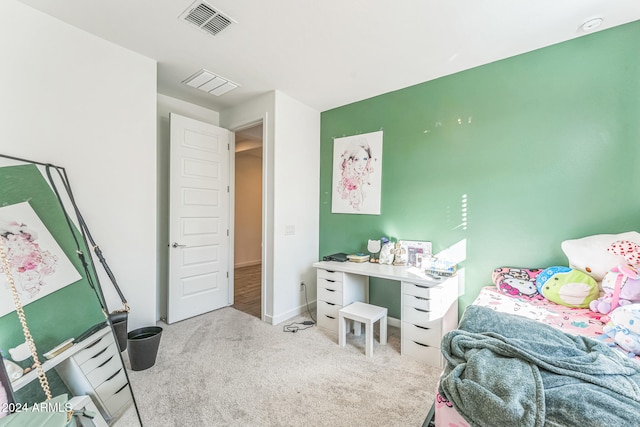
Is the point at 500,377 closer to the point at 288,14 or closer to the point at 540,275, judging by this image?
the point at 540,275

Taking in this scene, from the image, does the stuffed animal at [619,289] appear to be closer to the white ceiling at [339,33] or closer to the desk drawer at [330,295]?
the white ceiling at [339,33]

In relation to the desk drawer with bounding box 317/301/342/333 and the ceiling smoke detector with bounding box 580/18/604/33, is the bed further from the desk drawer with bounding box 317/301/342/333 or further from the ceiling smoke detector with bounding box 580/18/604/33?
the ceiling smoke detector with bounding box 580/18/604/33

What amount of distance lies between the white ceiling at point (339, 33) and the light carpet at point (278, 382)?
260 centimetres

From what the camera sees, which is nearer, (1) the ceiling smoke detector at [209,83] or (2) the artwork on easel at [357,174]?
(1) the ceiling smoke detector at [209,83]

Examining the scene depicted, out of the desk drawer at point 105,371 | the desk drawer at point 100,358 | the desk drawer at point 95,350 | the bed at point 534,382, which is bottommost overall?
the desk drawer at point 105,371

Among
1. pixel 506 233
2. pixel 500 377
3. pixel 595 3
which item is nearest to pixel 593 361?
pixel 500 377

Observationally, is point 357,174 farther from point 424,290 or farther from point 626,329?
point 626,329

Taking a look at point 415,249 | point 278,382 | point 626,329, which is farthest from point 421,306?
point 278,382

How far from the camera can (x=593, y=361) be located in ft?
3.31

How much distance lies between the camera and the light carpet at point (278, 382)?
5.40 ft

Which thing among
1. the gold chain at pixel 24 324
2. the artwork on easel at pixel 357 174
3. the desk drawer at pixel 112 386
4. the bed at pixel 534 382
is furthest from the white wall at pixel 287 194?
the bed at pixel 534 382

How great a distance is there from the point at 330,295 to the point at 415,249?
1.02 meters

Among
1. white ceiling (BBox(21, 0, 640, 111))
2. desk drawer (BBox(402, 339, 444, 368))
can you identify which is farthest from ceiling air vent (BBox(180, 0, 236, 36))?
desk drawer (BBox(402, 339, 444, 368))

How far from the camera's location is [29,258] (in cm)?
155
